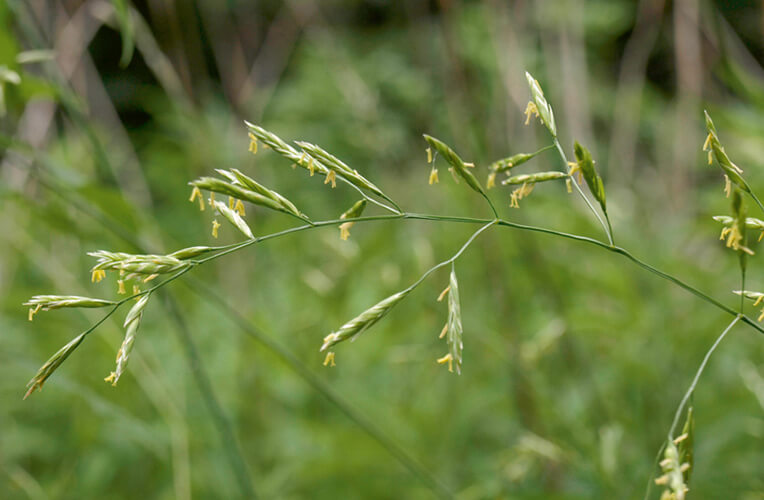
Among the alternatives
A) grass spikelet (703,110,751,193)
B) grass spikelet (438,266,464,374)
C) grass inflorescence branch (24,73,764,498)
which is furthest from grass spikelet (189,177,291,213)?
grass spikelet (703,110,751,193)

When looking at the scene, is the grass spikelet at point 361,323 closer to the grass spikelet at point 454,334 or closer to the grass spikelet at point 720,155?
the grass spikelet at point 454,334

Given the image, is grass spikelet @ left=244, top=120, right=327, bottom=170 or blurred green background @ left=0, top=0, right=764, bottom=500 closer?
grass spikelet @ left=244, top=120, right=327, bottom=170

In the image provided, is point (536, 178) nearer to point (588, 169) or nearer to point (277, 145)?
point (588, 169)

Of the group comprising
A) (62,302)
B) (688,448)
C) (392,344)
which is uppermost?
(62,302)

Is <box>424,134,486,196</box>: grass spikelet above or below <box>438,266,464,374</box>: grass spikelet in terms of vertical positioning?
above

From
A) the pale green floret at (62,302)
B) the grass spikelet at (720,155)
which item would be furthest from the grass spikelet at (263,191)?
the grass spikelet at (720,155)

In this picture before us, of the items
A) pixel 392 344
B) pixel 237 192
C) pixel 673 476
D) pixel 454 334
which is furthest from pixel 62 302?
pixel 392 344

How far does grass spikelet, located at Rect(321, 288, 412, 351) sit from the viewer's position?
402 millimetres

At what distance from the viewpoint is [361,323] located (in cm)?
42

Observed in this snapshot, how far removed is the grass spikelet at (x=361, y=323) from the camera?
40cm

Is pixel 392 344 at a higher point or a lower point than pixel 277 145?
lower

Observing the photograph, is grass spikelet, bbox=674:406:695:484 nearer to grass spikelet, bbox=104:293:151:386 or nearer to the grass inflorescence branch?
the grass inflorescence branch

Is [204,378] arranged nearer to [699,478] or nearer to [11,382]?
[699,478]

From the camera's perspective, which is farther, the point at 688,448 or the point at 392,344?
the point at 392,344
